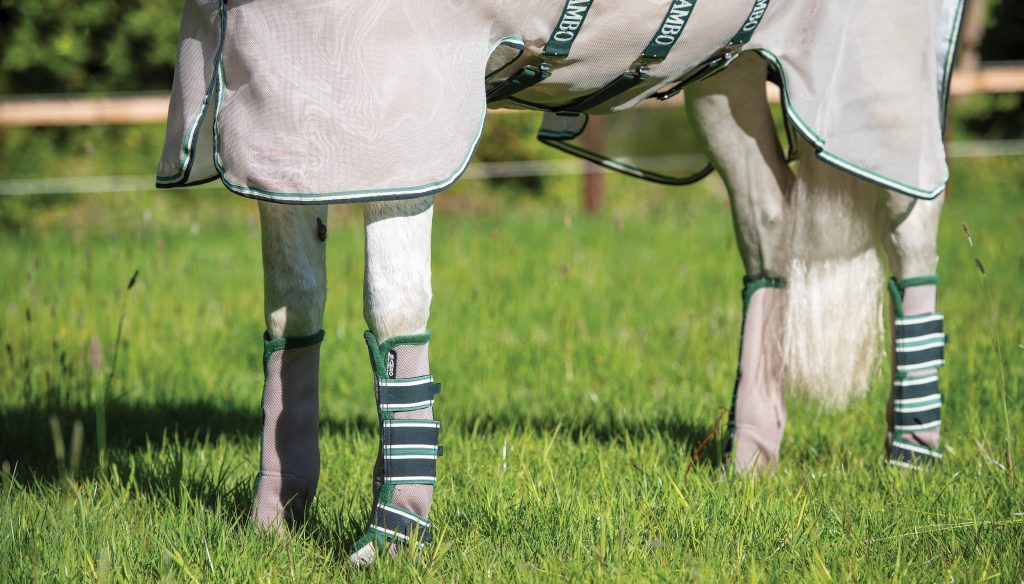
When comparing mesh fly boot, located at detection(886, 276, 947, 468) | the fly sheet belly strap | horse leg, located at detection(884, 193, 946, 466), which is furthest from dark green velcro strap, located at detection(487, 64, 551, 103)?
mesh fly boot, located at detection(886, 276, 947, 468)

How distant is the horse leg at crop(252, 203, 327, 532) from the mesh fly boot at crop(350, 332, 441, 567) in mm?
310

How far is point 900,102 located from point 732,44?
0.46 meters

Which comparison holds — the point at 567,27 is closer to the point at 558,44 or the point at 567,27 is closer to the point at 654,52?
the point at 558,44

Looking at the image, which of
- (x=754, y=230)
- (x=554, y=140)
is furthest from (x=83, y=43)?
(x=754, y=230)

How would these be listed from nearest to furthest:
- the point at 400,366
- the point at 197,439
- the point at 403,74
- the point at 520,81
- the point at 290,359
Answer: the point at 403,74
the point at 400,366
the point at 520,81
the point at 290,359
the point at 197,439

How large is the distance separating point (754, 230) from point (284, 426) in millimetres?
1303

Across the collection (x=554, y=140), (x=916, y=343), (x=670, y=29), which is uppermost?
(x=670, y=29)

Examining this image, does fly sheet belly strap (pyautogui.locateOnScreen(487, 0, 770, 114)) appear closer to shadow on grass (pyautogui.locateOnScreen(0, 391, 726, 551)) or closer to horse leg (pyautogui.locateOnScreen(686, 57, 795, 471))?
horse leg (pyautogui.locateOnScreen(686, 57, 795, 471))

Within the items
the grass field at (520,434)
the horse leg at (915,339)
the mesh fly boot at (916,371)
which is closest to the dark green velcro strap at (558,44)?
the grass field at (520,434)

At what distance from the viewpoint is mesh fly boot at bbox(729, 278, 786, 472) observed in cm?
264

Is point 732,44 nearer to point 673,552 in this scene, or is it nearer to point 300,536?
point 673,552

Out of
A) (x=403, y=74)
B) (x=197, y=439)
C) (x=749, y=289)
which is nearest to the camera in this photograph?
(x=403, y=74)

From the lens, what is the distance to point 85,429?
3.01m

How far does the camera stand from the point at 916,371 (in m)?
2.62
